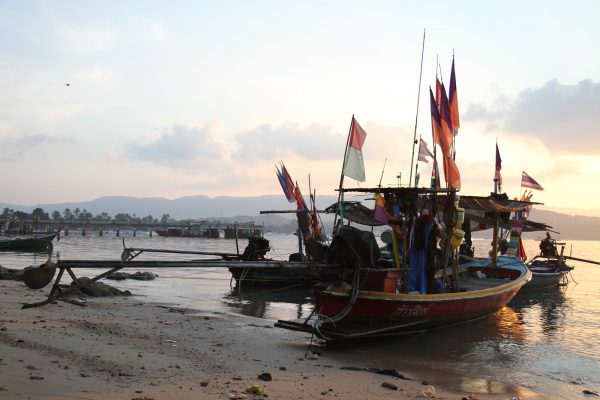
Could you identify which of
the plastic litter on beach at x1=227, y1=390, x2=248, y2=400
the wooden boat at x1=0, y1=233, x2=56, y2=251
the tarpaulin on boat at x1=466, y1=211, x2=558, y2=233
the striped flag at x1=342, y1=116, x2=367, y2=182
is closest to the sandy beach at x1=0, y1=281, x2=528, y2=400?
the plastic litter on beach at x1=227, y1=390, x2=248, y2=400

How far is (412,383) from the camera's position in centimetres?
844

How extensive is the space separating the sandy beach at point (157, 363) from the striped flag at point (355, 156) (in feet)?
13.2

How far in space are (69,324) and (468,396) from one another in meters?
7.34

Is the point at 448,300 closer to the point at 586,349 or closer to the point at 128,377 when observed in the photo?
the point at 586,349

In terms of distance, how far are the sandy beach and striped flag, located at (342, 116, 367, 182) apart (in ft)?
13.2

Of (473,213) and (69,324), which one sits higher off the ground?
(473,213)

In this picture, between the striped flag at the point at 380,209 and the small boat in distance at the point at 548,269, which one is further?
the small boat in distance at the point at 548,269

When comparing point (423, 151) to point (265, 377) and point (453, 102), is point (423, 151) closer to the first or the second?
point (453, 102)

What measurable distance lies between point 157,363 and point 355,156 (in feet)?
23.5

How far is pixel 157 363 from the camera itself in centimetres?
775

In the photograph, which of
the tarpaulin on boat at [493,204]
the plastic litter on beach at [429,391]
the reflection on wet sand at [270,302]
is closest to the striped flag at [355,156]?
the reflection on wet sand at [270,302]

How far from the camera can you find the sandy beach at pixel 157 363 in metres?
6.35

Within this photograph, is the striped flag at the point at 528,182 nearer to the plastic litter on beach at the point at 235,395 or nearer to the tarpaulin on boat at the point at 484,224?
the tarpaulin on boat at the point at 484,224

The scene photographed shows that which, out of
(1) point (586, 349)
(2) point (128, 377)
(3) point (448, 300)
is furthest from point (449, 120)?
(2) point (128, 377)
